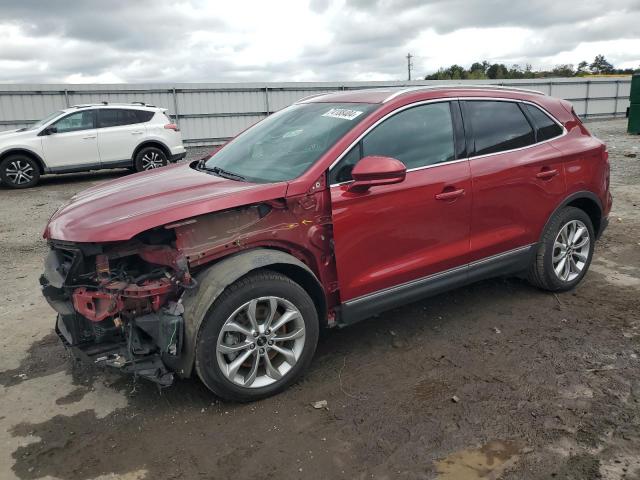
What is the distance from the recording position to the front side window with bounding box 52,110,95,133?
11602 mm

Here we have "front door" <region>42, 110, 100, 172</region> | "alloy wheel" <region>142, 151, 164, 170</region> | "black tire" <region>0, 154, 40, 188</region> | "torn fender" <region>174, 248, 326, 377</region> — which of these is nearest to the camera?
"torn fender" <region>174, 248, 326, 377</region>

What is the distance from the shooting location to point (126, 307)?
2873 mm

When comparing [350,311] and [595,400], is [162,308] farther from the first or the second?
[595,400]

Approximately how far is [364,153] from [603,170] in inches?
102

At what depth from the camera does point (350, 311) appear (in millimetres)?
3395

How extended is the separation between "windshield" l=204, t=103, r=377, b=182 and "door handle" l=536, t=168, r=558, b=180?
1.56 m

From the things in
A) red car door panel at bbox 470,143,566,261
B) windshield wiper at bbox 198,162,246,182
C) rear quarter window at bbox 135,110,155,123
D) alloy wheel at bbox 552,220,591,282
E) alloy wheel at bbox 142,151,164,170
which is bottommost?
alloy wheel at bbox 552,220,591,282

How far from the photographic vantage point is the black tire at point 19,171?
11148mm

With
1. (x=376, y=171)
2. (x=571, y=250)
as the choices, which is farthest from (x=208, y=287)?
(x=571, y=250)

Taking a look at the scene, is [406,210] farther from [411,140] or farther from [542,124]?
[542,124]

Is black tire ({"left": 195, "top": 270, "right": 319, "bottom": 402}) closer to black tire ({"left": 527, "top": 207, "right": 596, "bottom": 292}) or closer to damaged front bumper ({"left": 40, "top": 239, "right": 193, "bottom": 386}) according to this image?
damaged front bumper ({"left": 40, "top": 239, "right": 193, "bottom": 386})

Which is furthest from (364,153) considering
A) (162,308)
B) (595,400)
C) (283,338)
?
(595,400)

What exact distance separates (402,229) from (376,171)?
0.55 m

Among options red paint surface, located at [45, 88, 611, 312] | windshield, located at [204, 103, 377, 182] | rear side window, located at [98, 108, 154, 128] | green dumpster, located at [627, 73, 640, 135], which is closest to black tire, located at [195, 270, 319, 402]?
red paint surface, located at [45, 88, 611, 312]
